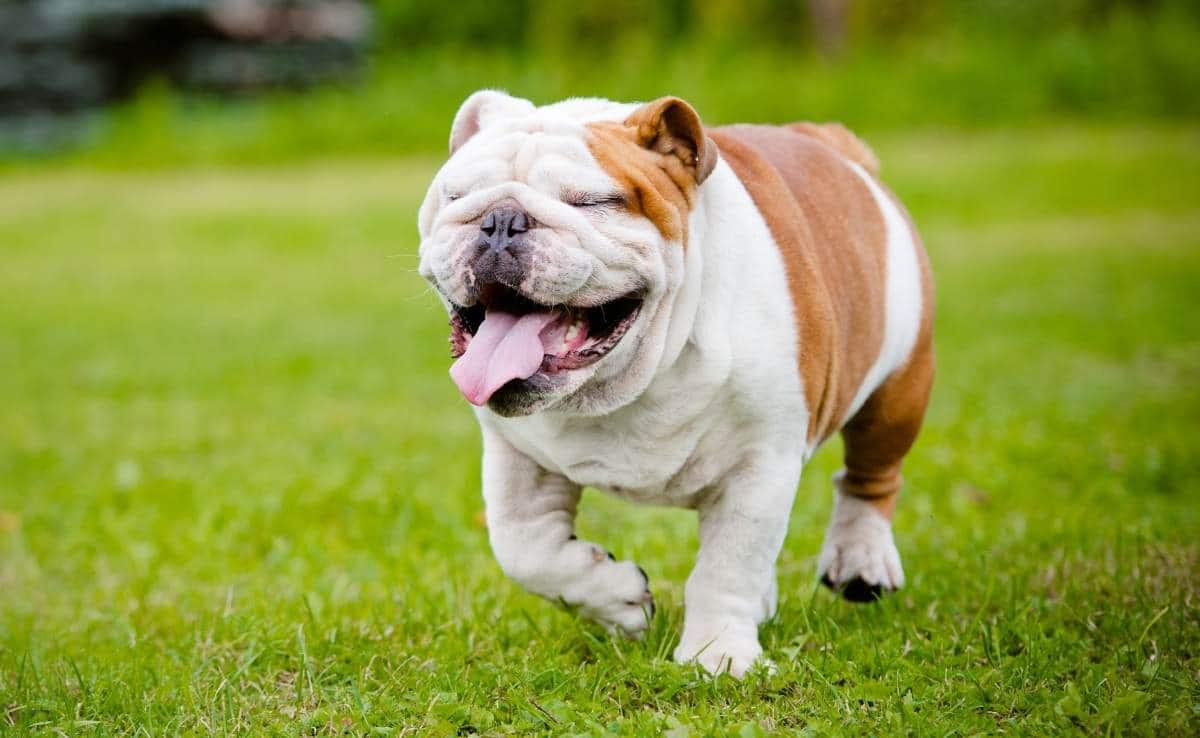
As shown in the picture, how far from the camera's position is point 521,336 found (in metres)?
3.08

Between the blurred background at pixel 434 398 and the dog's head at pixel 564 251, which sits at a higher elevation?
the dog's head at pixel 564 251

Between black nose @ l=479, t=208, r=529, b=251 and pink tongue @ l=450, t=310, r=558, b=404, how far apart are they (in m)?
0.22

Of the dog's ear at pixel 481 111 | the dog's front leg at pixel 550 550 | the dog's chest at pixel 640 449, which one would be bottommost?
the dog's front leg at pixel 550 550

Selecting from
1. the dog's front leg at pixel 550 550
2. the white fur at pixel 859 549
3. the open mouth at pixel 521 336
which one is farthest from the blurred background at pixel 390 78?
the open mouth at pixel 521 336

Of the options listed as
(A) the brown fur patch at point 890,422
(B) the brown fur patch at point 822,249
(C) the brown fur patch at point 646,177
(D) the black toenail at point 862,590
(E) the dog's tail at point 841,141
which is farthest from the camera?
(E) the dog's tail at point 841,141

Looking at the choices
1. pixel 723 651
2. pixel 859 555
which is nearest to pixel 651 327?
pixel 723 651

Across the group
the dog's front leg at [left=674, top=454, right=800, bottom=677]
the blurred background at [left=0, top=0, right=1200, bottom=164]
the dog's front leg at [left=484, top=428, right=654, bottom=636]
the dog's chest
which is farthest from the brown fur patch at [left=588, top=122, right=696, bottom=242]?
the blurred background at [left=0, top=0, right=1200, bottom=164]

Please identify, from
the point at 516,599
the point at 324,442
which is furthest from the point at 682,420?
the point at 324,442

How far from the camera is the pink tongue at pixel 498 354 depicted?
2975mm

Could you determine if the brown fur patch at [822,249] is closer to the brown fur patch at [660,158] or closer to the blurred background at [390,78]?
the brown fur patch at [660,158]

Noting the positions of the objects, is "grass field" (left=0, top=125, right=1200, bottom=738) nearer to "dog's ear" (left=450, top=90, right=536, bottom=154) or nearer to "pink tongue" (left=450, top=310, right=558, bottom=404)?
"dog's ear" (left=450, top=90, right=536, bottom=154)

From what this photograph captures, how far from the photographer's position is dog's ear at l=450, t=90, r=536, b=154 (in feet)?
11.3

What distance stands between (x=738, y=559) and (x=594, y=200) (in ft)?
3.23

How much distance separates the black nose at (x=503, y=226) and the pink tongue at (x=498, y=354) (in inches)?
8.5
